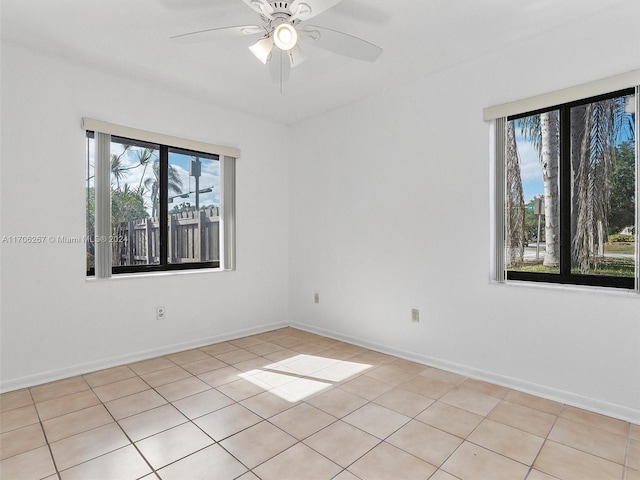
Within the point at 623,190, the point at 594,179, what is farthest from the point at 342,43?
the point at 623,190

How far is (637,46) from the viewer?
221cm

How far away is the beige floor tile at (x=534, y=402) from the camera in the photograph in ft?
7.80

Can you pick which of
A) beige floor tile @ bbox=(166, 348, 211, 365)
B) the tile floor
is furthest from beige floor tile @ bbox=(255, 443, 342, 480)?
beige floor tile @ bbox=(166, 348, 211, 365)

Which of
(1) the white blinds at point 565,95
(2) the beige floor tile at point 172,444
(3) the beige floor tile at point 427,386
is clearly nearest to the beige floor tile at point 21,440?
(2) the beige floor tile at point 172,444

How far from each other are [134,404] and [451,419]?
6.76ft

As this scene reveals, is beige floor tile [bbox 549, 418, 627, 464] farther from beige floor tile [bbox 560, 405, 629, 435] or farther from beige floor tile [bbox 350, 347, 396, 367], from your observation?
beige floor tile [bbox 350, 347, 396, 367]

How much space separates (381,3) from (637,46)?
5.16ft

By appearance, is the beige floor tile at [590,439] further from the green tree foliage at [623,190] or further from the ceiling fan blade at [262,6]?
the ceiling fan blade at [262,6]

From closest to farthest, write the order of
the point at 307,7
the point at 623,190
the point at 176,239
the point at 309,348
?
the point at 307,7 → the point at 623,190 → the point at 309,348 → the point at 176,239

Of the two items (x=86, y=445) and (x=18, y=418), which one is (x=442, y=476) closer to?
(x=86, y=445)

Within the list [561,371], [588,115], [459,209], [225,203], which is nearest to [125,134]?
[225,203]

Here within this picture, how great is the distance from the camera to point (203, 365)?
10.5ft

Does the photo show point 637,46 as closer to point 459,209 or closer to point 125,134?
point 459,209

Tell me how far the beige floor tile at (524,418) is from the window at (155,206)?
288cm
